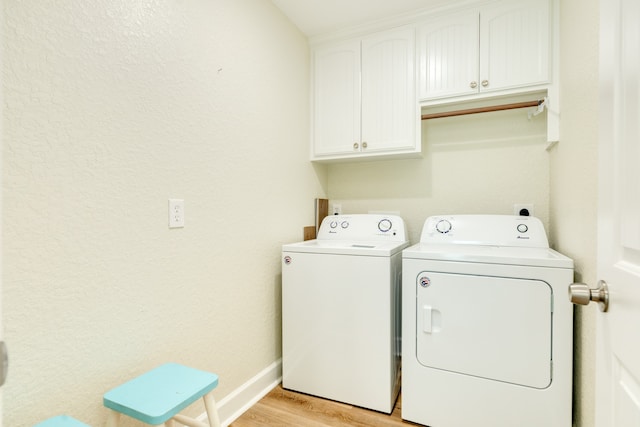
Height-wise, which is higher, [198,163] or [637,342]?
[198,163]

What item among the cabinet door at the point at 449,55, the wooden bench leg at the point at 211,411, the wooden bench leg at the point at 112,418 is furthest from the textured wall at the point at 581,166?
the wooden bench leg at the point at 112,418

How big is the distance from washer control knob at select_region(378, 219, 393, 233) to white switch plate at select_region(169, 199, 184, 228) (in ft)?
4.13

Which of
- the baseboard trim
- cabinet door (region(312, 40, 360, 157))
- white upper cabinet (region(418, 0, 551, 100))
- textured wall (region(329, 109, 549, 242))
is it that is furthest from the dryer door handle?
white upper cabinet (region(418, 0, 551, 100))

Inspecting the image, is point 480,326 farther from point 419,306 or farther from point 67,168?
point 67,168

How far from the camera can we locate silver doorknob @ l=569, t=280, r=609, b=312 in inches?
26.0

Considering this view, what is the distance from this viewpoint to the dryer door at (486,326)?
1.38 metres

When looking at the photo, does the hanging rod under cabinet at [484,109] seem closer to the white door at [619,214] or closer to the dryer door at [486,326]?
the dryer door at [486,326]

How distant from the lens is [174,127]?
1.35 m

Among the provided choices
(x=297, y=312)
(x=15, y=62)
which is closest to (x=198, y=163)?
(x=15, y=62)

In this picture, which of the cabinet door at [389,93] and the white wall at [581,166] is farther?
the cabinet door at [389,93]

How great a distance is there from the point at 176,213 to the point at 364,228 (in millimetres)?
1240

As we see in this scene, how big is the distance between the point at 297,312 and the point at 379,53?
175 cm

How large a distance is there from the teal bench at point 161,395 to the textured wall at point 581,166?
56.1 inches

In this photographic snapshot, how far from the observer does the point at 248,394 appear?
174 cm
